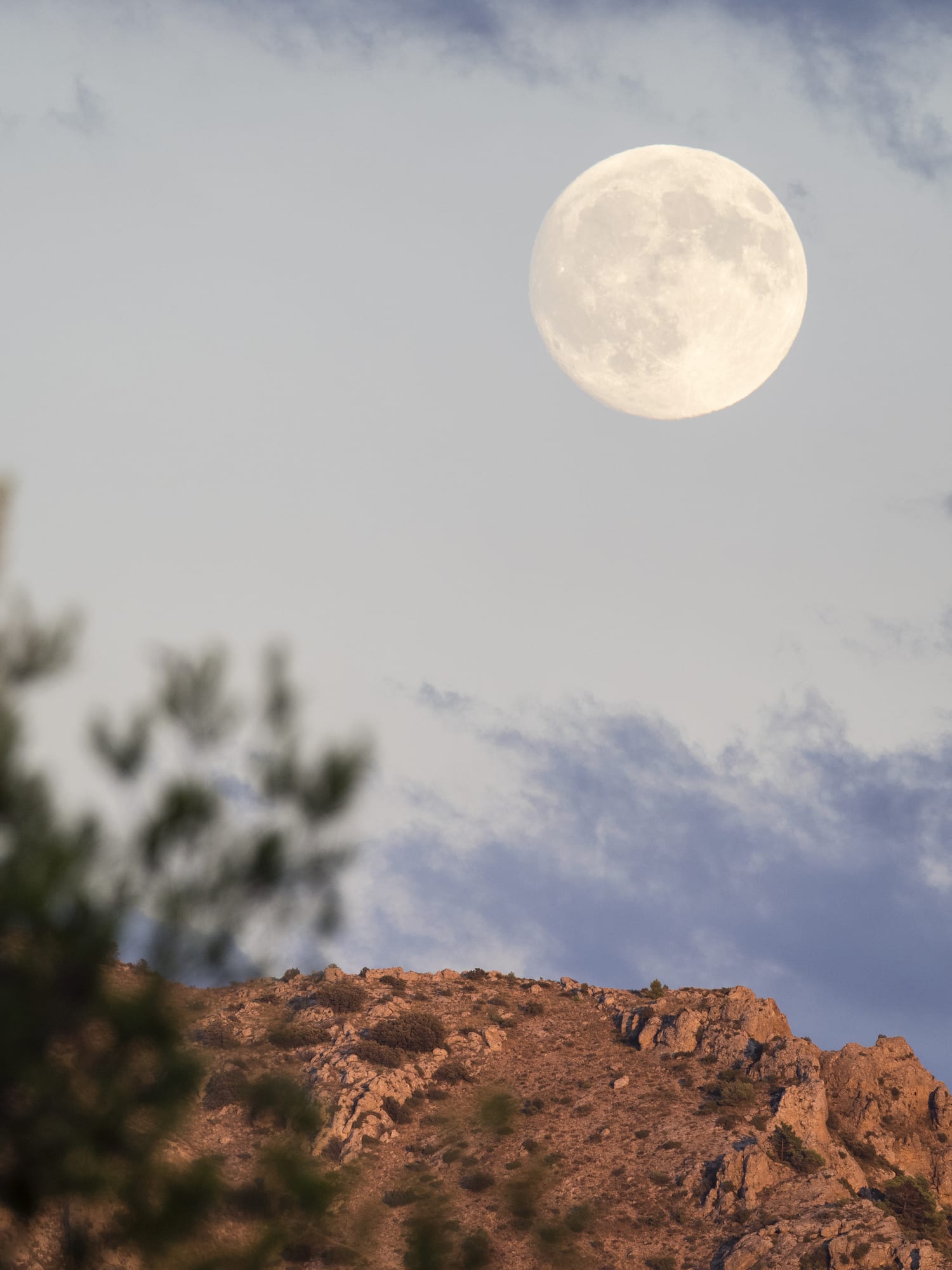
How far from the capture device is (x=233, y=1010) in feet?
201

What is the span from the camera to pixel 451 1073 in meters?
55.3

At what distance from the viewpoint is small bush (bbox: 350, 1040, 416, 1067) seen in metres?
54.8

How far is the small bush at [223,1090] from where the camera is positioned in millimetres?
50844

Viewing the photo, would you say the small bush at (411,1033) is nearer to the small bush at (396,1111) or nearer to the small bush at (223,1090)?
the small bush at (396,1111)

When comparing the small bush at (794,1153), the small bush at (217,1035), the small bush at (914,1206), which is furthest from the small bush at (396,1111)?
the small bush at (914,1206)

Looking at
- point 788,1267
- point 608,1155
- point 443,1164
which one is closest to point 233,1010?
point 443,1164

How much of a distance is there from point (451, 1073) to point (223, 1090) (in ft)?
35.5

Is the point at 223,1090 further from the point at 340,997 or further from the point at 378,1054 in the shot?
the point at 340,997

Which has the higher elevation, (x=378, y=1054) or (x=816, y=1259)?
(x=378, y=1054)

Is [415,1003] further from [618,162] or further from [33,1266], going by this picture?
[618,162]

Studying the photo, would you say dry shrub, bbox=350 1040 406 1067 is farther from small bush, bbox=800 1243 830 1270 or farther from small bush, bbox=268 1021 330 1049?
small bush, bbox=800 1243 830 1270

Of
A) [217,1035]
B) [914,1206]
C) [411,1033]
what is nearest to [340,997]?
[411,1033]

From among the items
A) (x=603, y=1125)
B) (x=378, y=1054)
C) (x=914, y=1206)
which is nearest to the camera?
(x=914, y=1206)

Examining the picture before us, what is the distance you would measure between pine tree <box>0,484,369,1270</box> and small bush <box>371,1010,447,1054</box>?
4140cm
